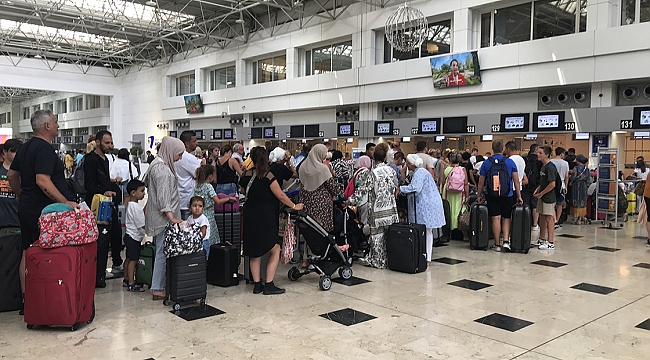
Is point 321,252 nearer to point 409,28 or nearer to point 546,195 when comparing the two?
point 546,195

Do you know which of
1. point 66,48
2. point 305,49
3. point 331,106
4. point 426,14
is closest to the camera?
point 426,14

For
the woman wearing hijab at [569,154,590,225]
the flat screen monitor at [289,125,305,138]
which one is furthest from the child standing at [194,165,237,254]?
the flat screen monitor at [289,125,305,138]

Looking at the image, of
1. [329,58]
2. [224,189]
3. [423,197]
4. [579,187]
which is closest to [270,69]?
[329,58]

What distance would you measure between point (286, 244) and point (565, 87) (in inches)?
400

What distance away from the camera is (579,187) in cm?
1085

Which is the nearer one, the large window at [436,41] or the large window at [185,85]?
the large window at [436,41]

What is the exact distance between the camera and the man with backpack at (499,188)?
7.21 m

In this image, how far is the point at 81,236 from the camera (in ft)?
12.7

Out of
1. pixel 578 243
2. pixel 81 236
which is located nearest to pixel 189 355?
pixel 81 236

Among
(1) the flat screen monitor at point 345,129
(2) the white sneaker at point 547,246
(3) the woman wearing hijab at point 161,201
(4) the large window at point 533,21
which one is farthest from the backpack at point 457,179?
(1) the flat screen monitor at point 345,129

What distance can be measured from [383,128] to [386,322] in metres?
12.5

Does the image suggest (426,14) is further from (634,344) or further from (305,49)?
(634,344)

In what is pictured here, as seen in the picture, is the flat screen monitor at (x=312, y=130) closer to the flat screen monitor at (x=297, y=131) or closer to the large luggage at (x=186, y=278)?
the flat screen monitor at (x=297, y=131)

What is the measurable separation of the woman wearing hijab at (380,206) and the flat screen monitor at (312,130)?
12.4m
